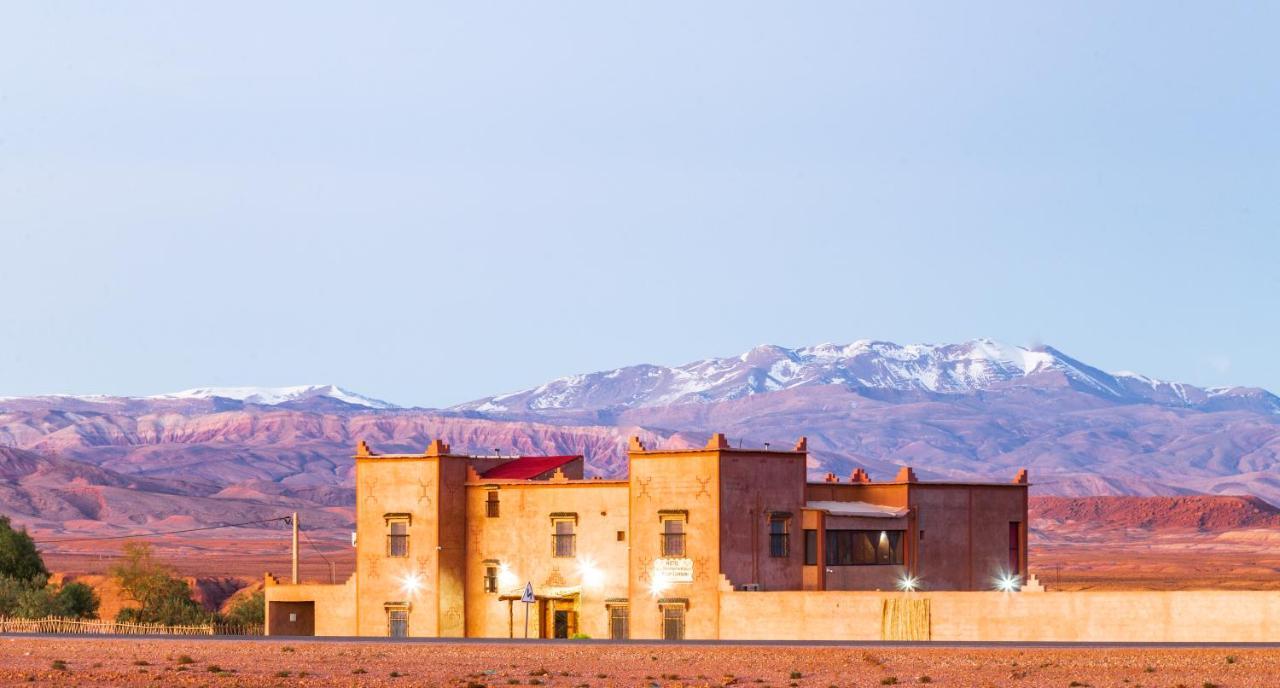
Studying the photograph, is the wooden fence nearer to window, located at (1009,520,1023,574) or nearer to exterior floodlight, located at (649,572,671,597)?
exterior floodlight, located at (649,572,671,597)

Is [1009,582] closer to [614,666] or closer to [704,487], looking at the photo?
[704,487]

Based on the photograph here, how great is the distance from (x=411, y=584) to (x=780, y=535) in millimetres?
12546

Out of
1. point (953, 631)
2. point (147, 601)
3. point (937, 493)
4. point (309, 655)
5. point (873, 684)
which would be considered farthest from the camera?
point (147, 601)

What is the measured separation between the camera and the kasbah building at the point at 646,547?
2672 inches

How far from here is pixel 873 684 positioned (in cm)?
4953

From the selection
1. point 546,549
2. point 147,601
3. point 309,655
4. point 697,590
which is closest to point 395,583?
point 546,549

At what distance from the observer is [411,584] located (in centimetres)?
7288

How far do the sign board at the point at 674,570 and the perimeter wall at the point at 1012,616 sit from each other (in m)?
2.33

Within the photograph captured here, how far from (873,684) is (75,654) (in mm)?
21768

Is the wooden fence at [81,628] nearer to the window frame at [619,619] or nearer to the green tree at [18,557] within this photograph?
the window frame at [619,619]

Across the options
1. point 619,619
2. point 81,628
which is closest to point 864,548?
point 619,619

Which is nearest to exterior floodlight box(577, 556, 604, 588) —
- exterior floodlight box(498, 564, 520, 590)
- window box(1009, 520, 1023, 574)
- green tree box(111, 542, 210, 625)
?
exterior floodlight box(498, 564, 520, 590)

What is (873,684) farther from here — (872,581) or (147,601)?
(147,601)

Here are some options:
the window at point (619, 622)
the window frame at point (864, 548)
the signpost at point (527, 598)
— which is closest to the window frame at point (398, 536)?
the signpost at point (527, 598)
